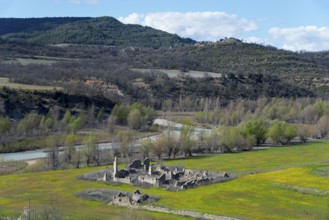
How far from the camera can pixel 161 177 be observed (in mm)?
62438

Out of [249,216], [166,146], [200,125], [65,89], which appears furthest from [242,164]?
[65,89]

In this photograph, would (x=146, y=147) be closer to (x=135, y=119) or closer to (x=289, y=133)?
(x=135, y=119)

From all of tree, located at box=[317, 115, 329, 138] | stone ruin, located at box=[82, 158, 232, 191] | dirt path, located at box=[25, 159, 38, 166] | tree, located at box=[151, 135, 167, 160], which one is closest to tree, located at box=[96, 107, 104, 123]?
tree, located at box=[151, 135, 167, 160]

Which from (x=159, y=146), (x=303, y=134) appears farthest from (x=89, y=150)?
(x=303, y=134)

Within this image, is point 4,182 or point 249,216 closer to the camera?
point 249,216

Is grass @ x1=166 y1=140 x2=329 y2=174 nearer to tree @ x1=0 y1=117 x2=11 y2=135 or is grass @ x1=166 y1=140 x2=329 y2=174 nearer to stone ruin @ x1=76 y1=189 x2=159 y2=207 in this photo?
stone ruin @ x1=76 y1=189 x2=159 y2=207

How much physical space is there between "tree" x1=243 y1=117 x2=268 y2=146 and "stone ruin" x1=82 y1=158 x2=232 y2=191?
32216 mm

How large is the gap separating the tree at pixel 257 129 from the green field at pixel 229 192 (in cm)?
1808

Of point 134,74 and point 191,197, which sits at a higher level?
point 134,74

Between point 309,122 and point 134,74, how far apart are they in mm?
58679

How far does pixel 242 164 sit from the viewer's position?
78938 mm

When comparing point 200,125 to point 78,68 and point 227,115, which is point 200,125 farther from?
point 78,68

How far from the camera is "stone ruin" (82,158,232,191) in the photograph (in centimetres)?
6191

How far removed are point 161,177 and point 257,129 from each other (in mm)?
42683
